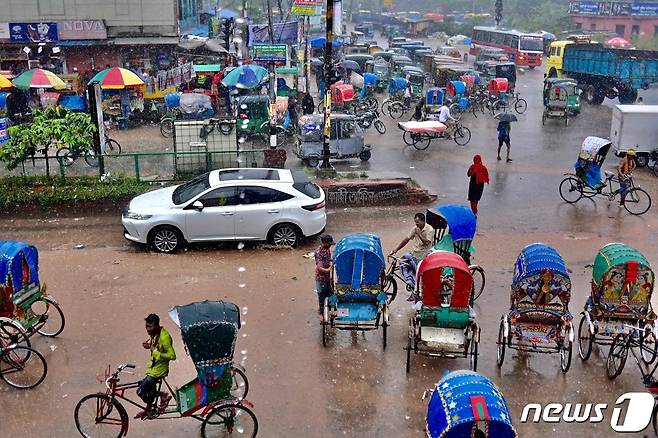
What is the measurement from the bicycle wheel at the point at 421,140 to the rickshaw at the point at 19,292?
14034mm

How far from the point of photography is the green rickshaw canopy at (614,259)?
8.82 metres

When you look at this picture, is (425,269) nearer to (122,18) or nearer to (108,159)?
(108,159)

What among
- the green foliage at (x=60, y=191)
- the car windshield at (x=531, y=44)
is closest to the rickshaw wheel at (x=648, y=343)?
the green foliage at (x=60, y=191)

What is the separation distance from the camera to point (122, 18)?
28.0 meters

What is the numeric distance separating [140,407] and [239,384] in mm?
1342

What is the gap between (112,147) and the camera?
67.6 feet

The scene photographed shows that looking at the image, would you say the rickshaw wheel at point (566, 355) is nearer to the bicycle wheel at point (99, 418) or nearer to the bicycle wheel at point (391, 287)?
the bicycle wheel at point (391, 287)

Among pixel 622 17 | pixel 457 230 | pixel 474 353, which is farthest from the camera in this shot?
pixel 622 17

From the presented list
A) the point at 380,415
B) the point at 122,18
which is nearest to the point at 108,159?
the point at 380,415


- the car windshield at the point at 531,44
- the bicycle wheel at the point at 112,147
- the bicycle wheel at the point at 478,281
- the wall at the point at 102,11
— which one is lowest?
the bicycle wheel at the point at 478,281

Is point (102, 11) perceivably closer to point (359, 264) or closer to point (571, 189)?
point (571, 189)

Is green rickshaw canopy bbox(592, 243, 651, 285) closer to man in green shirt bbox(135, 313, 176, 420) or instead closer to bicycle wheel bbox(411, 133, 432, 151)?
man in green shirt bbox(135, 313, 176, 420)

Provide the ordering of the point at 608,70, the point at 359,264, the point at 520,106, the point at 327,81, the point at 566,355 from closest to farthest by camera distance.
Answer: the point at 566,355
the point at 359,264
the point at 327,81
the point at 520,106
the point at 608,70

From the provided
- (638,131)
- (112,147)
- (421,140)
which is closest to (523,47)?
(421,140)
